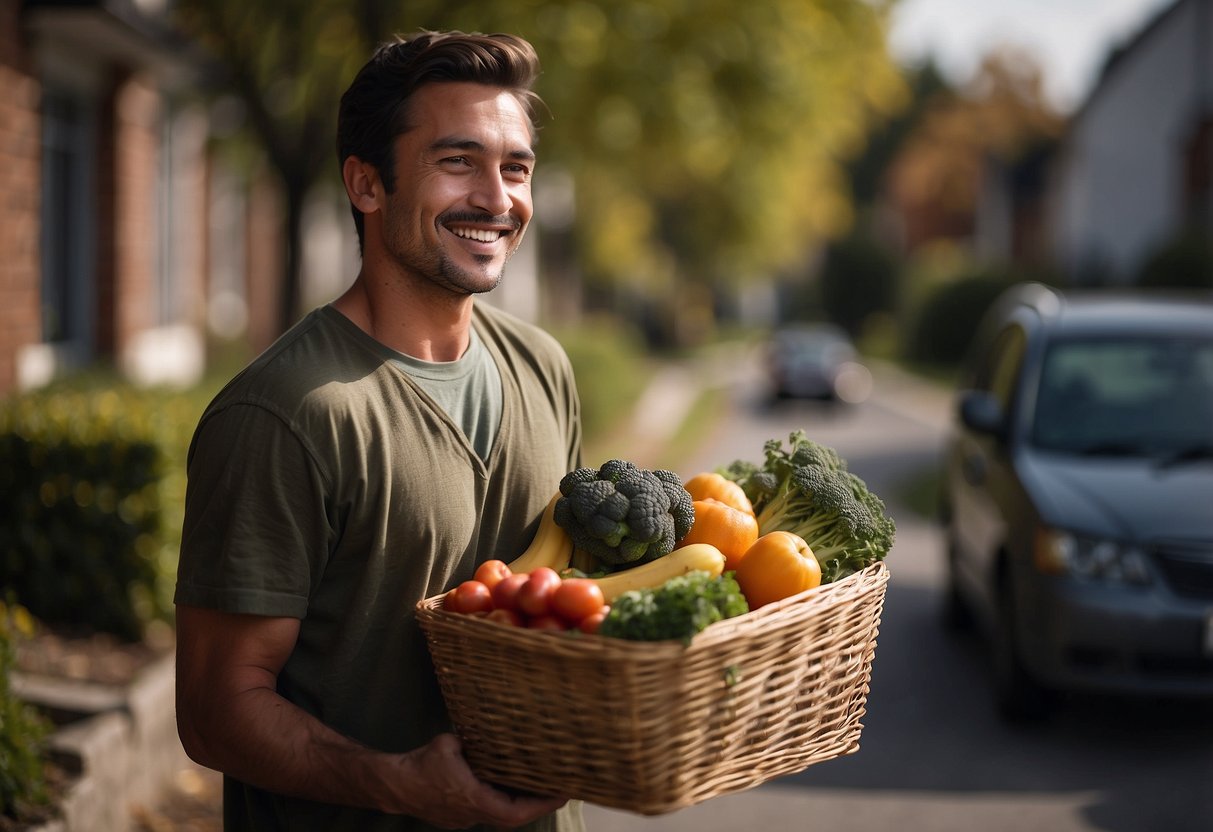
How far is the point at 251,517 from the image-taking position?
222 centimetres

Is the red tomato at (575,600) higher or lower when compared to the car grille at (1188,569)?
higher

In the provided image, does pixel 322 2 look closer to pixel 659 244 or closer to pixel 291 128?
pixel 291 128

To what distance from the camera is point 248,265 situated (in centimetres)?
1922

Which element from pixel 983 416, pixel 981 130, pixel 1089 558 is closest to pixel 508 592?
pixel 1089 558

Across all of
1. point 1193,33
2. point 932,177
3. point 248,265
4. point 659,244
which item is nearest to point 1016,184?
point 932,177

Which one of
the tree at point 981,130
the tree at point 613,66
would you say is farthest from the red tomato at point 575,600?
the tree at point 981,130

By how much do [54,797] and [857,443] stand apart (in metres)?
18.2

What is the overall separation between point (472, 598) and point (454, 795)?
310 mm

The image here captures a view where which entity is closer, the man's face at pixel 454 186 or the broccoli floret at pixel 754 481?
the man's face at pixel 454 186

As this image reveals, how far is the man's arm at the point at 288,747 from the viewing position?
222 centimetres

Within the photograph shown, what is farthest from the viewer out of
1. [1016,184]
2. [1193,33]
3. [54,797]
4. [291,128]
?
[1016,184]

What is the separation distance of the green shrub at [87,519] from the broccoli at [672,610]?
489cm

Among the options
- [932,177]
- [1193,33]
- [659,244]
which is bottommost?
[659,244]

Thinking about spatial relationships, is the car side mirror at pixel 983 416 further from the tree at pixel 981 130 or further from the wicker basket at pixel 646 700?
the tree at pixel 981 130
